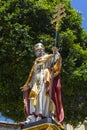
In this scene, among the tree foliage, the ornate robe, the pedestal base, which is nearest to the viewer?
the pedestal base

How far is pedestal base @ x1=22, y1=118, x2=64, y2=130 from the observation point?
382 inches

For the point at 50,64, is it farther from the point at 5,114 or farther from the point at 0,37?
the point at 5,114

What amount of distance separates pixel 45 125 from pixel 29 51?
6867 mm

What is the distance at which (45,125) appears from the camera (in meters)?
9.75

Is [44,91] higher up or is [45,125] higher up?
[44,91]

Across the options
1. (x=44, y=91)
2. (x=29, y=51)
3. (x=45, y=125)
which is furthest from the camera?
(x=29, y=51)

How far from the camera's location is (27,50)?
16.5 m

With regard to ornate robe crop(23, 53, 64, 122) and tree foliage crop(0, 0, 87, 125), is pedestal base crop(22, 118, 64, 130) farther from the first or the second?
tree foliage crop(0, 0, 87, 125)

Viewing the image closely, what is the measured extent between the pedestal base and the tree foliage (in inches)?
257

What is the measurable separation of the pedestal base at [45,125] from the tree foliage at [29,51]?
6.53 metres

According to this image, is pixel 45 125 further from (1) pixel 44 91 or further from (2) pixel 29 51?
(2) pixel 29 51

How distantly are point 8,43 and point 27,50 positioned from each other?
0.72m

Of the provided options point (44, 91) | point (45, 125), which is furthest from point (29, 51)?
point (45, 125)

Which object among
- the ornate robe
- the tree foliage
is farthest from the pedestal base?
the tree foliage
